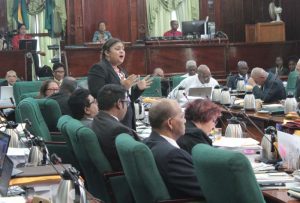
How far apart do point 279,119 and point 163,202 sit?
2790mm

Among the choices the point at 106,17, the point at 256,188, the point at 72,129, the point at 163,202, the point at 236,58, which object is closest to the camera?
the point at 256,188

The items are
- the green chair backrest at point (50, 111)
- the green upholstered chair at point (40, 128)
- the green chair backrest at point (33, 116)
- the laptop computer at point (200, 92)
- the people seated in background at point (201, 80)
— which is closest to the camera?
the green upholstered chair at point (40, 128)

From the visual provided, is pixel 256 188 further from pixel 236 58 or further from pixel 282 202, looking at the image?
pixel 236 58

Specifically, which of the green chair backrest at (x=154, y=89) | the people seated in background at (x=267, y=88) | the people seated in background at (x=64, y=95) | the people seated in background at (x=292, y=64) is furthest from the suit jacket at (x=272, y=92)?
the people seated in background at (x=292, y=64)

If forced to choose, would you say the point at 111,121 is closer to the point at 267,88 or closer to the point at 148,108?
the point at 148,108

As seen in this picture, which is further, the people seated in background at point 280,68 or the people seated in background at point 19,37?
the people seated in background at point 19,37

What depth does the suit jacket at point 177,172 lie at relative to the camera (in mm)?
3123

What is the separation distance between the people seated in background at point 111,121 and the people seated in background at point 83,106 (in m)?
0.72

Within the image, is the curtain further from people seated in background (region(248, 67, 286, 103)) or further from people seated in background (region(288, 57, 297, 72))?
people seated in background (region(248, 67, 286, 103))

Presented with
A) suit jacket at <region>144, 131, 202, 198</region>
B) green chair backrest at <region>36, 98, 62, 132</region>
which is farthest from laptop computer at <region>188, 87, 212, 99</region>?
suit jacket at <region>144, 131, 202, 198</region>

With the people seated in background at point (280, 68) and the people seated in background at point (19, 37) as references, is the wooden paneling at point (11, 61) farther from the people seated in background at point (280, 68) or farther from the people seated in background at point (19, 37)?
the people seated in background at point (280, 68)

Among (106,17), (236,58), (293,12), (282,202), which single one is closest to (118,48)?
(282,202)

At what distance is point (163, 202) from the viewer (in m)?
3.06

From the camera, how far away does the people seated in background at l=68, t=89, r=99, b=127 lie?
5074 mm
